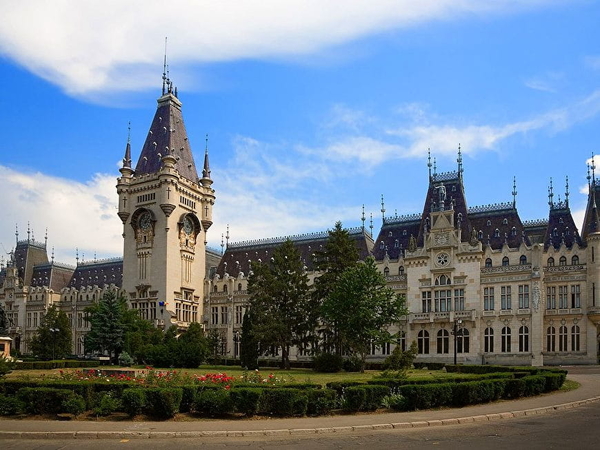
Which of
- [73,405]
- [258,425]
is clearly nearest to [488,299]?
[258,425]

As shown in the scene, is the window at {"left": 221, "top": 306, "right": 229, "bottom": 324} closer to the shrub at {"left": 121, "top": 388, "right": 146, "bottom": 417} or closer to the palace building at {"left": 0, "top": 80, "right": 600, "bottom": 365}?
the palace building at {"left": 0, "top": 80, "right": 600, "bottom": 365}

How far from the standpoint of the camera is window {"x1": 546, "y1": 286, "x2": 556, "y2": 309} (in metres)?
71.4

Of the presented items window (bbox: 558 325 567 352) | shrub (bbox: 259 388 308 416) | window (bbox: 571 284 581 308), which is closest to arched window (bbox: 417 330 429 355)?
window (bbox: 558 325 567 352)

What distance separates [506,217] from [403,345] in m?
19.7

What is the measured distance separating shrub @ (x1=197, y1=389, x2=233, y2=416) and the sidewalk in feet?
2.22

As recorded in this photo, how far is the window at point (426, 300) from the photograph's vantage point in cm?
7669

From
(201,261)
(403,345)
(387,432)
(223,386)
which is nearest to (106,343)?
(201,261)

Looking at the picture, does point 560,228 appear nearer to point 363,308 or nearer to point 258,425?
point 363,308

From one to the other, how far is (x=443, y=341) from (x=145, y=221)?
148 ft

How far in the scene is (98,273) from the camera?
114125mm

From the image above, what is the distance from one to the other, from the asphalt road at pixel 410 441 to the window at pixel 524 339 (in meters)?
50.4

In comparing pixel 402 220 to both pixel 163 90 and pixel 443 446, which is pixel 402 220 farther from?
pixel 443 446

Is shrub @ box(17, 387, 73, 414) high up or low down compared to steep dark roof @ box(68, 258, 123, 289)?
down

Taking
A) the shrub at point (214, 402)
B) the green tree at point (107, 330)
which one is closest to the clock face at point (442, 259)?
the green tree at point (107, 330)
